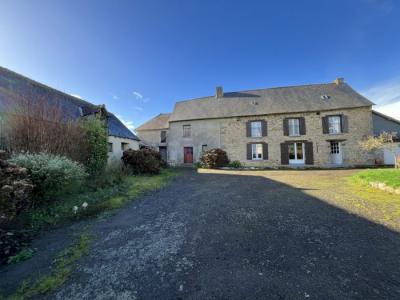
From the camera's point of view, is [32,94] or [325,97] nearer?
[32,94]

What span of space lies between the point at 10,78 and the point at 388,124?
27.2 m

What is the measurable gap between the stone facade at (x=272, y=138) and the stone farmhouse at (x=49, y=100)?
5201mm

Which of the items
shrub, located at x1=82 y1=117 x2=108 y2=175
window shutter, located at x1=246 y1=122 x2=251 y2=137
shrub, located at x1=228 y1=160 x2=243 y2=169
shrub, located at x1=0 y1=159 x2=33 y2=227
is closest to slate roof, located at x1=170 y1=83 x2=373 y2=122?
window shutter, located at x1=246 y1=122 x2=251 y2=137

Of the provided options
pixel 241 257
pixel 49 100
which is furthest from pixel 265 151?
pixel 49 100

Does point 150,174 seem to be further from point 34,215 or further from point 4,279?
point 4,279

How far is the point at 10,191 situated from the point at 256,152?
51.1ft

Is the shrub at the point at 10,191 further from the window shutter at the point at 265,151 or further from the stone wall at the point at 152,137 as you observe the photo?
the stone wall at the point at 152,137

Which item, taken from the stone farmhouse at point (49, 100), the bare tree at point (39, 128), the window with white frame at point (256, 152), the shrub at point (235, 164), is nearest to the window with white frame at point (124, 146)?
the stone farmhouse at point (49, 100)

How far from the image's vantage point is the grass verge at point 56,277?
79.8 inches

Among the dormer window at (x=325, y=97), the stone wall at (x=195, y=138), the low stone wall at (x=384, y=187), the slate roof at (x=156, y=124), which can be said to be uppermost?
the dormer window at (x=325, y=97)

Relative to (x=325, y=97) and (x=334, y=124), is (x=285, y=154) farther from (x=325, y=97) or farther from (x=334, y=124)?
(x=325, y=97)

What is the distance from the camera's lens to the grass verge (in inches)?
79.8

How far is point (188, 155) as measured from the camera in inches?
712

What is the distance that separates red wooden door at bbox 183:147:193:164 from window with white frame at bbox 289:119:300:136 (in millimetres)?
9206
